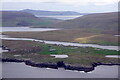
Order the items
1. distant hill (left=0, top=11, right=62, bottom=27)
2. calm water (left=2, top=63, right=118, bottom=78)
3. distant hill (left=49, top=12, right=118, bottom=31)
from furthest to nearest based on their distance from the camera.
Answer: distant hill (left=0, top=11, right=62, bottom=27) → distant hill (left=49, top=12, right=118, bottom=31) → calm water (left=2, top=63, right=118, bottom=78)

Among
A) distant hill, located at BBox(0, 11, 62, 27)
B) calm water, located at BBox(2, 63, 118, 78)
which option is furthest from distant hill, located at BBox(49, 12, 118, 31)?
calm water, located at BBox(2, 63, 118, 78)

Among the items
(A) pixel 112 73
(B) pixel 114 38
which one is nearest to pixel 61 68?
(A) pixel 112 73

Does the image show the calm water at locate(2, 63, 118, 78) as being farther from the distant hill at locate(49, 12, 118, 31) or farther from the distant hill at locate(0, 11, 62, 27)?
the distant hill at locate(0, 11, 62, 27)

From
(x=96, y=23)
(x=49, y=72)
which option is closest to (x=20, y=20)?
A: (x=96, y=23)

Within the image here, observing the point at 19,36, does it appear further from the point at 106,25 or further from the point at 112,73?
the point at 112,73

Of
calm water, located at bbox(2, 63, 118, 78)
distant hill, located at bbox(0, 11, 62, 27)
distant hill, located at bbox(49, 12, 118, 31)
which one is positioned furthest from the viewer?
distant hill, located at bbox(0, 11, 62, 27)

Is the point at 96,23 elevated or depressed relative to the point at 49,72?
elevated

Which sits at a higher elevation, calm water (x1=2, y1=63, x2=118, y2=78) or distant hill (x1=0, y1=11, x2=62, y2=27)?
distant hill (x1=0, y1=11, x2=62, y2=27)

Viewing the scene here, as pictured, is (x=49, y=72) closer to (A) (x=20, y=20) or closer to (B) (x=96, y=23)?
(B) (x=96, y=23)

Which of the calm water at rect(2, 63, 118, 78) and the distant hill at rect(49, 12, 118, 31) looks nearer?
the calm water at rect(2, 63, 118, 78)
